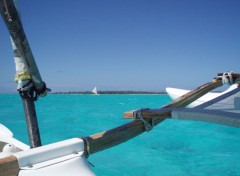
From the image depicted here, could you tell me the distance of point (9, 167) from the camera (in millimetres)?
1266

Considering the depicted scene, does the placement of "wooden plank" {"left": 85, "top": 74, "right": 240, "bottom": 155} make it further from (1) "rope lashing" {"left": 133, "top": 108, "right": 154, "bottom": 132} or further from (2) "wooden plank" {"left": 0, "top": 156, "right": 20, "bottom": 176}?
(2) "wooden plank" {"left": 0, "top": 156, "right": 20, "bottom": 176}

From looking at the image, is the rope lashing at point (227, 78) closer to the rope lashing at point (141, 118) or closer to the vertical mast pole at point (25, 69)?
the rope lashing at point (141, 118)

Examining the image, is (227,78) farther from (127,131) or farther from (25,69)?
(25,69)

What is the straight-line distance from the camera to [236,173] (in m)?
7.00

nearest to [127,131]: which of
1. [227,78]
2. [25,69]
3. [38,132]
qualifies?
[38,132]

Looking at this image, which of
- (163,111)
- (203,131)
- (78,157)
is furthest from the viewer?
(203,131)

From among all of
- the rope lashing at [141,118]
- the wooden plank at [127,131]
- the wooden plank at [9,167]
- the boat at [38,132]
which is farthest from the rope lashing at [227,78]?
the wooden plank at [9,167]

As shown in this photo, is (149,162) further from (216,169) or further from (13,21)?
(13,21)

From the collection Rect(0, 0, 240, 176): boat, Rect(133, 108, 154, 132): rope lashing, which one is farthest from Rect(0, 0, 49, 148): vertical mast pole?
Rect(133, 108, 154, 132): rope lashing

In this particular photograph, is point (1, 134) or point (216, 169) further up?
point (1, 134)

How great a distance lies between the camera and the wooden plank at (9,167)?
125 centimetres

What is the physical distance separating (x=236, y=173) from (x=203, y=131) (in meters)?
7.34

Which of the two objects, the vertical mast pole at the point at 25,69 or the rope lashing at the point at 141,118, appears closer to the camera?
the vertical mast pole at the point at 25,69

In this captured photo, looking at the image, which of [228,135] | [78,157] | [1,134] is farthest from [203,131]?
[78,157]
